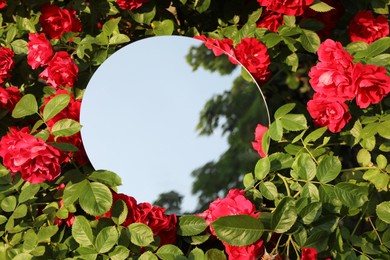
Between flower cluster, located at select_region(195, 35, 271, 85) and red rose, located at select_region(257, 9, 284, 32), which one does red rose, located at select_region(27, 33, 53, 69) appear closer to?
flower cluster, located at select_region(195, 35, 271, 85)

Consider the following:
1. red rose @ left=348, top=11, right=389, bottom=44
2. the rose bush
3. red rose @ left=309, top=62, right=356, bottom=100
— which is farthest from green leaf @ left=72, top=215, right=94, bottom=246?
red rose @ left=348, top=11, right=389, bottom=44

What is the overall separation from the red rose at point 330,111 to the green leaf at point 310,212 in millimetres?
392

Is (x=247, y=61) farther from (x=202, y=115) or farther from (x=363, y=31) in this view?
(x=363, y=31)

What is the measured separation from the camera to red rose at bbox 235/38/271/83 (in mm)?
2666

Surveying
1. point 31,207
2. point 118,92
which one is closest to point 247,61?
point 118,92

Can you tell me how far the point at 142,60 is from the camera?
255 cm

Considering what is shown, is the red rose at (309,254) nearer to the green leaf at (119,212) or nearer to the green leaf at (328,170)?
Answer: the green leaf at (328,170)

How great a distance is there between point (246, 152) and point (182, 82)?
0.29m

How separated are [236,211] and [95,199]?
381 mm

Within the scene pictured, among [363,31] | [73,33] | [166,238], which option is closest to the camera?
[166,238]

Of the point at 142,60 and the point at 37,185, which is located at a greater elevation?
the point at 142,60

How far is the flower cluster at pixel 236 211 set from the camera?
7.09ft

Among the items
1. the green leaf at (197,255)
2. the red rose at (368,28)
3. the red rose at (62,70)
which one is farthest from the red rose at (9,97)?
the red rose at (368,28)

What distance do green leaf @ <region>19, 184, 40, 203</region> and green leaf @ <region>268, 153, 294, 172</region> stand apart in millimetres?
685
